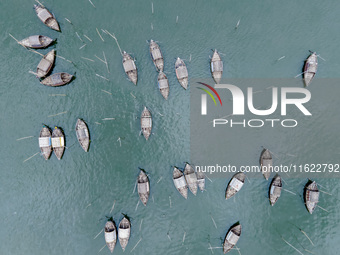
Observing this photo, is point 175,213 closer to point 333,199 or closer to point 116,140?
point 116,140

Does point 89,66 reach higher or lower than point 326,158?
higher

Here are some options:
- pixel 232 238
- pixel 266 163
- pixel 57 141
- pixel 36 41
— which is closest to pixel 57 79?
pixel 36 41

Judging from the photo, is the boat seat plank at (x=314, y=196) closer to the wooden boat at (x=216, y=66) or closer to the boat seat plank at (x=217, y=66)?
the wooden boat at (x=216, y=66)

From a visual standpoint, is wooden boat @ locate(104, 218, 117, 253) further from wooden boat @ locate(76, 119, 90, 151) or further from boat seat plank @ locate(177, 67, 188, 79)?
boat seat plank @ locate(177, 67, 188, 79)

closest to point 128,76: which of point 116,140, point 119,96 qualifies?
point 119,96

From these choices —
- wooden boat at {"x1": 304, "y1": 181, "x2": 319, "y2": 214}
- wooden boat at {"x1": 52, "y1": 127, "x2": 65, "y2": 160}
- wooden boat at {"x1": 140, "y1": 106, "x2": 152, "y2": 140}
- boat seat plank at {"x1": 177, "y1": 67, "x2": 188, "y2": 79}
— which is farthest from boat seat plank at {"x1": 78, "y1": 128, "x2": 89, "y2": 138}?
wooden boat at {"x1": 304, "y1": 181, "x2": 319, "y2": 214}

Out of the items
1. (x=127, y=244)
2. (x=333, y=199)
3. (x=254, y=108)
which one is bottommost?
(x=127, y=244)
